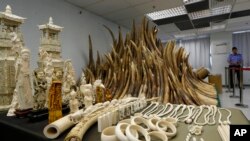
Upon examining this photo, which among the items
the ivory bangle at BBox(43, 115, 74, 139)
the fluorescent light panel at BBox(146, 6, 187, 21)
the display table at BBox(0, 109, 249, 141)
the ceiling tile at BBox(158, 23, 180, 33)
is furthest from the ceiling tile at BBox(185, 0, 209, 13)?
the ivory bangle at BBox(43, 115, 74, 139)

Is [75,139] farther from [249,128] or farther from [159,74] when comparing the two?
[159,74]

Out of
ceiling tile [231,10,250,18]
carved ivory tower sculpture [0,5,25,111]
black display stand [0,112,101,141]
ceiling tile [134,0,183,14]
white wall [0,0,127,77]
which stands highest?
ceiling tile [231,10,250,18]

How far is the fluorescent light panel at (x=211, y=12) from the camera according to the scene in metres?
3.44

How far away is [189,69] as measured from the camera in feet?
8.20

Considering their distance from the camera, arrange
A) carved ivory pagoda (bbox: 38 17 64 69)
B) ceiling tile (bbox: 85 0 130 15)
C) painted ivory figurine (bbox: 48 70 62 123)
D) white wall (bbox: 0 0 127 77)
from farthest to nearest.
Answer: ceiling tile (bbox: 85 0 130 15) < white wall (bbox: 0 0 127 77) < carved ivory pagoda (bbox: 38 17 64 69) < painted ivory figurine (bbox: 48 70 62 123)

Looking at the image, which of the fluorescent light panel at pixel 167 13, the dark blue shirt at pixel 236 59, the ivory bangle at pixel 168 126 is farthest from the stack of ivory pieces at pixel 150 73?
the dark blue shirt at pixel 236 59

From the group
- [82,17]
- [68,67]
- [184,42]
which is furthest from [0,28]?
[184,42]

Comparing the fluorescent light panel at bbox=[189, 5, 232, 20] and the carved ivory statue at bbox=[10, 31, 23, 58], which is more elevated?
the fluorescent light panel at bbox=[189, 5, 232, 20]

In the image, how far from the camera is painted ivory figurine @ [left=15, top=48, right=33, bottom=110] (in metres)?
0.97

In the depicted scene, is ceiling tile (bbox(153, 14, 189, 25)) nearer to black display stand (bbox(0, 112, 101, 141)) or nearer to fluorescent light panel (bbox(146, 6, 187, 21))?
fluorescent light panel (bbox(146, 6, 187, 21))

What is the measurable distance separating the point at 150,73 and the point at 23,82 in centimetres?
151

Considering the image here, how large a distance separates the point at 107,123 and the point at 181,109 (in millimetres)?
545

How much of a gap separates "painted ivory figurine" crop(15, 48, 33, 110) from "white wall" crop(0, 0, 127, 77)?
4.11 feet

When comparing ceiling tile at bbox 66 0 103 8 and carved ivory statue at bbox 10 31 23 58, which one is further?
ceiling tile at bbox 66 0 103 8
